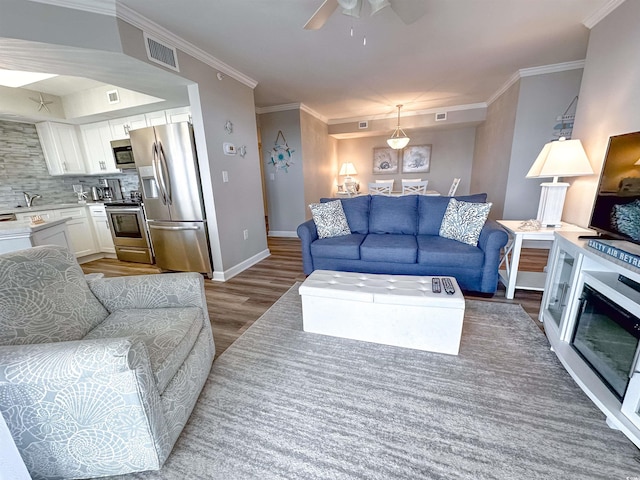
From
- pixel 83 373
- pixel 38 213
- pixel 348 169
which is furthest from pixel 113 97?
pixel 348 169

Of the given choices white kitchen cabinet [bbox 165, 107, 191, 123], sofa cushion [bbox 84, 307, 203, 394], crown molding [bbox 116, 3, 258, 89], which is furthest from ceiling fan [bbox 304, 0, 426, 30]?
white kitchen cabinet [bbox 165, 107, 191, 123]

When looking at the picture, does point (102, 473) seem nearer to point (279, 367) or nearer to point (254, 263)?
point (279, 367)

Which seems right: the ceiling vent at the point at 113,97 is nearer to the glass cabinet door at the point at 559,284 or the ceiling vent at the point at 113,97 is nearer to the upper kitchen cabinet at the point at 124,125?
the upper kitchen cabinet at the point at 124,125

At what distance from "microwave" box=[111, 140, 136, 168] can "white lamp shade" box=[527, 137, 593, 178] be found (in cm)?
496

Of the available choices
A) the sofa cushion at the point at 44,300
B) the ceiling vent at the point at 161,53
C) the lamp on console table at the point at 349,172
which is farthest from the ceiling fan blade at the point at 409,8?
the lamp on console table at the point at 349,172

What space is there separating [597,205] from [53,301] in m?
3.09

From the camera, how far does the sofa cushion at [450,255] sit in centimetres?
227

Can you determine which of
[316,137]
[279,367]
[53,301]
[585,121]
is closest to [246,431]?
[279,367]

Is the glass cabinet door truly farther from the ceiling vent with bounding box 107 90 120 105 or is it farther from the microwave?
the ceiling vent with bounding box 107 90 120 105

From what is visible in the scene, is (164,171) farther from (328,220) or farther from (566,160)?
(566,160)

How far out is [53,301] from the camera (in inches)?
47.6

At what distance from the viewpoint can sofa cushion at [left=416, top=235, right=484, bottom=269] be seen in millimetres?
2271

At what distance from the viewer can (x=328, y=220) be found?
2.92 meters

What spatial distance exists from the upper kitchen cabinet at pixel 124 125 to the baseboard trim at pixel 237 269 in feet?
8.15
